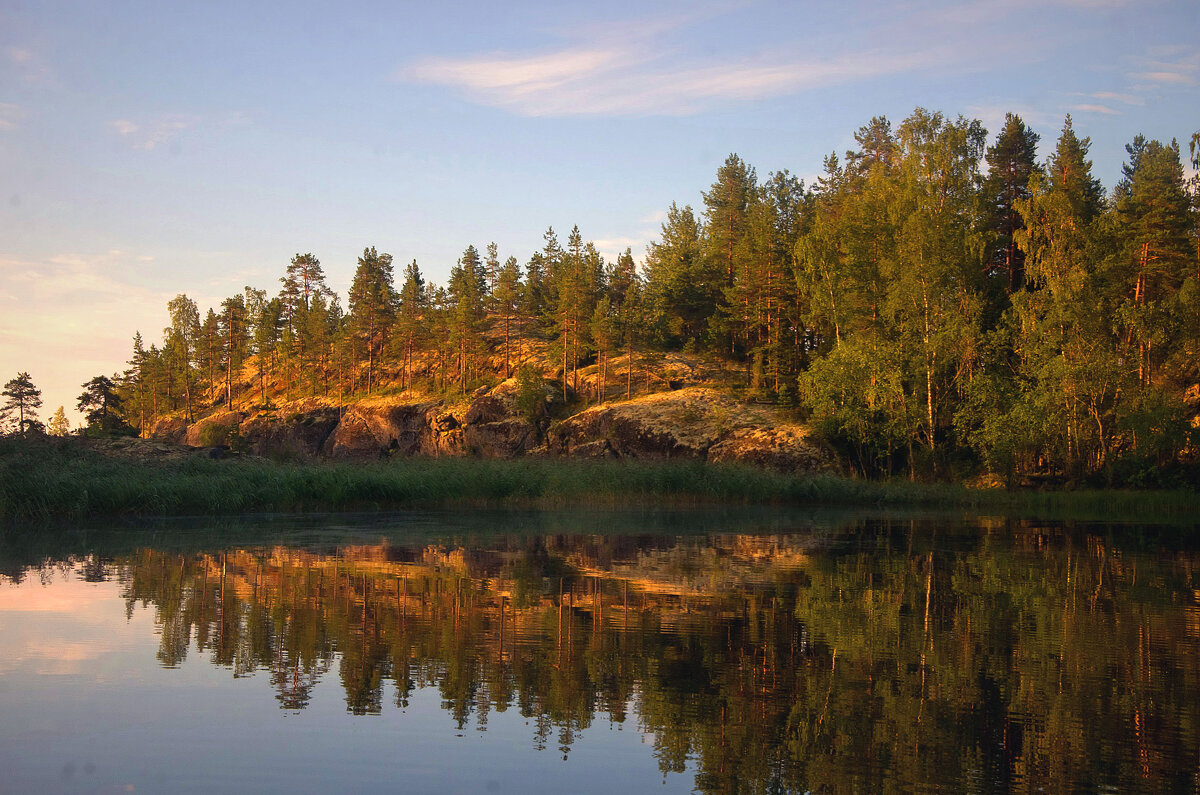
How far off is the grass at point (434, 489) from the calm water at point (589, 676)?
27.7ft

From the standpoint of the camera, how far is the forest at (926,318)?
44.7m

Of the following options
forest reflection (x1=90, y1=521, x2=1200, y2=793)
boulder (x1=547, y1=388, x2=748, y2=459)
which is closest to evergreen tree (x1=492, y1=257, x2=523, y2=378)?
boulder (x1=547, y1=388, x2=748, y2=459)

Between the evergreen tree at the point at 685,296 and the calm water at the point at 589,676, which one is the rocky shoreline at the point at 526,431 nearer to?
the evergreen tree at the point at 685,296

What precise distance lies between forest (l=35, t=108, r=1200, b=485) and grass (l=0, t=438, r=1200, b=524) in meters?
5.88

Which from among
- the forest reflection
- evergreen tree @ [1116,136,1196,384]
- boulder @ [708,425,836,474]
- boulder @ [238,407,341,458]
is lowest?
the forest reflection

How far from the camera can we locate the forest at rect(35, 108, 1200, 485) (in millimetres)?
44656

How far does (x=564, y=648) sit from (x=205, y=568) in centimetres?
842

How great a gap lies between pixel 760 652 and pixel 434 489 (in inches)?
911

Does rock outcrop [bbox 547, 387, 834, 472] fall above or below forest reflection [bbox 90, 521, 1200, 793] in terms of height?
above

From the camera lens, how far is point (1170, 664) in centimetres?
898

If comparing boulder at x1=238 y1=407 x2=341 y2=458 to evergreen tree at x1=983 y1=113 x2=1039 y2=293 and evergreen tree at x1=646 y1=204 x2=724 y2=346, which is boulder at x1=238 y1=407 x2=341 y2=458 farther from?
evergreen tree at x1=983 y1=113 x2=1039 y2=293

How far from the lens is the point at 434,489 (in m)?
31.1

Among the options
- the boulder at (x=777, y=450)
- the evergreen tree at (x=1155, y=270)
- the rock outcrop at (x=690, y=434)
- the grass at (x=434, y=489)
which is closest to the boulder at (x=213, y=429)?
the rock outcrop at (x=690, y=434)

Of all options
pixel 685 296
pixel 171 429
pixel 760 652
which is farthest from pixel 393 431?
pixel 760 652
